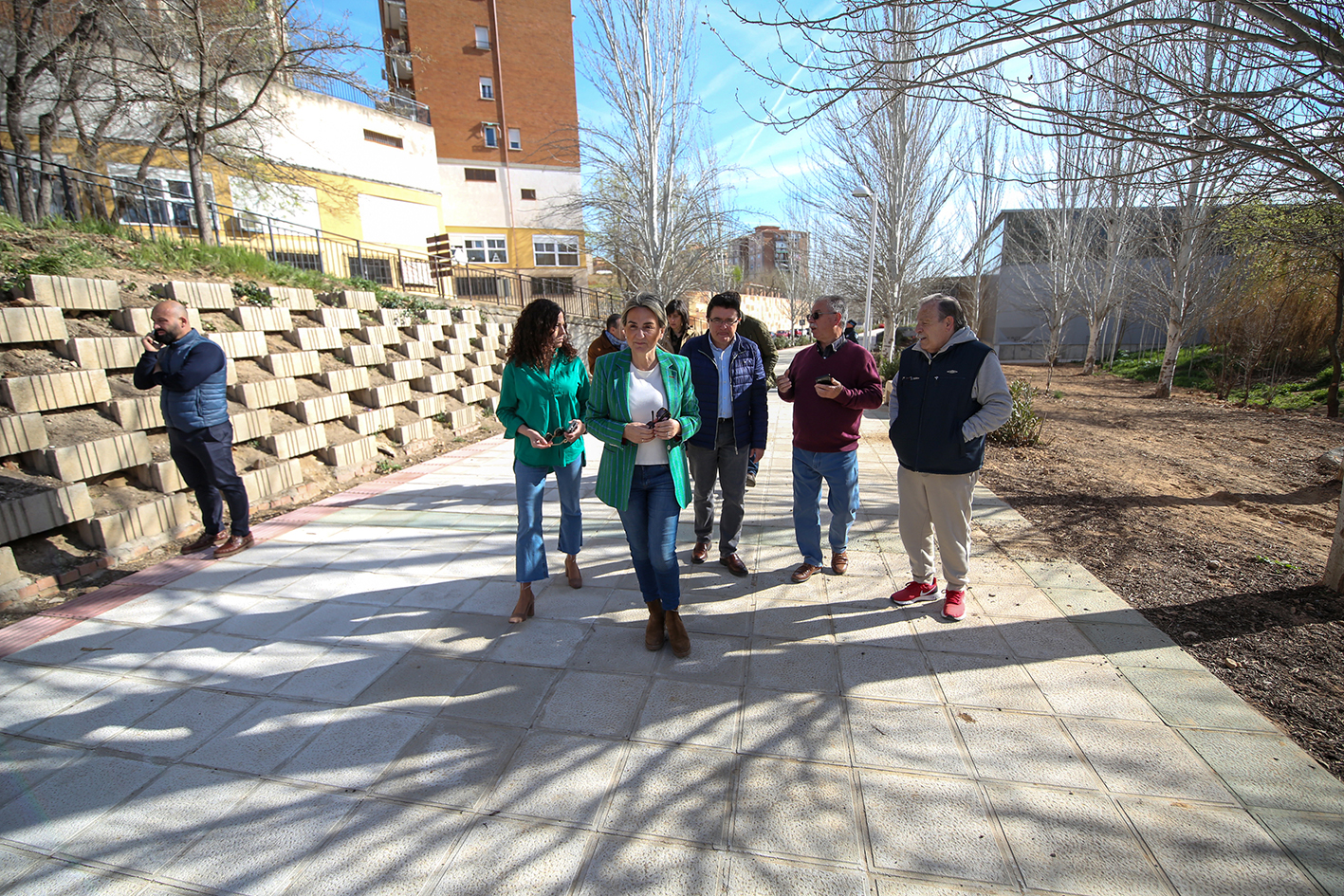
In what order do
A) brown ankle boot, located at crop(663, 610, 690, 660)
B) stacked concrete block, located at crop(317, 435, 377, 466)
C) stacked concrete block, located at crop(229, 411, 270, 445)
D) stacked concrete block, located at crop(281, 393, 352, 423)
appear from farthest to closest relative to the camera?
stacked concrete block, located at crop(317, 435, 377, 466) → stacked concrete block, located at crop(281, 393, 352, 423) → stacked concrete block, located at crop(229, 411, 270, 445) → brown ankle boot, located at crop(663, 610, 690, 660)

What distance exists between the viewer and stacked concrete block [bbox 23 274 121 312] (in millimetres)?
4555

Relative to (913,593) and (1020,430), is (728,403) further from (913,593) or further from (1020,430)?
(1020,430)

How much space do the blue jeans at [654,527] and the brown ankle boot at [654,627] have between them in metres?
0.08

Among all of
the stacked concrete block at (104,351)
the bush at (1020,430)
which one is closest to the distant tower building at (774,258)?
the bush at (1020,430)

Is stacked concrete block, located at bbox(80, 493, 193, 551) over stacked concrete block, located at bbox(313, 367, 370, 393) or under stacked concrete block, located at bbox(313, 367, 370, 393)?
under

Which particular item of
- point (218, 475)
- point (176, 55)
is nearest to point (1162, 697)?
point (218, 475)

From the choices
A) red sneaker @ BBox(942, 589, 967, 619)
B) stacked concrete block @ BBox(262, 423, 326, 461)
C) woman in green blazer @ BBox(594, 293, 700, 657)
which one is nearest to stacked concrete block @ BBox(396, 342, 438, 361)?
stacked concrete block @ BBox(262, 423, 326, 461)

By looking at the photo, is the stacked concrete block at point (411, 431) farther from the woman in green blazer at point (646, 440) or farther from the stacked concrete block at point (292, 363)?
the woman in green blazer at point (646, 440)

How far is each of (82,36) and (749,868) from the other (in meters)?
13.8

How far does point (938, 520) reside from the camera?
3.50 metres

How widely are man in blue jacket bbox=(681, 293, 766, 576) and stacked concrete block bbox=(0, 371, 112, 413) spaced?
479 cm

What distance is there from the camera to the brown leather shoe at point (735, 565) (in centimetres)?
412

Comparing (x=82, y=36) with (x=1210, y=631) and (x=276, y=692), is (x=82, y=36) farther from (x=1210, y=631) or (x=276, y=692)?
(x=1210, y=631)

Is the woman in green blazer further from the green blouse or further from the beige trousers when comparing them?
the beige trousers
